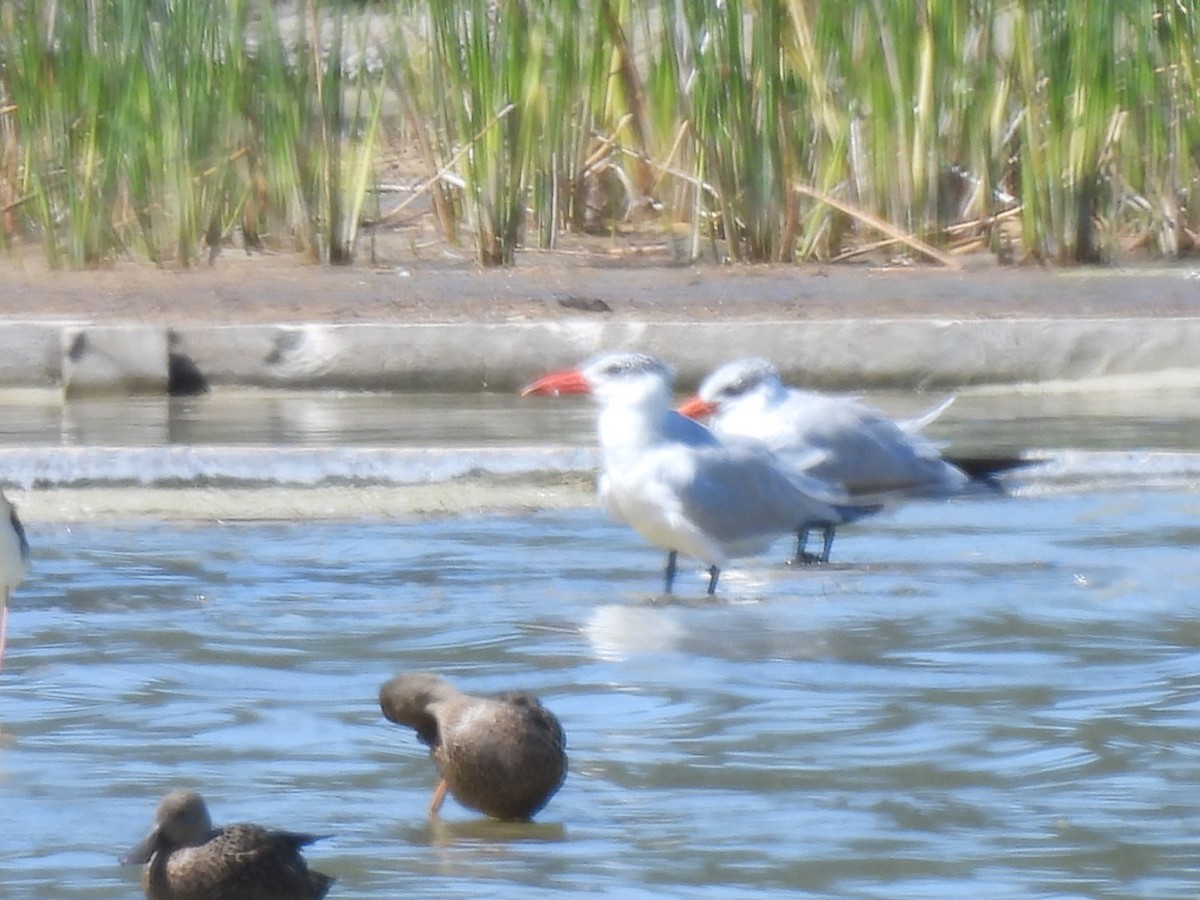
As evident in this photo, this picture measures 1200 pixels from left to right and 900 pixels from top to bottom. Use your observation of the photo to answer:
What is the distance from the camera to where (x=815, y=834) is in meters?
3.28

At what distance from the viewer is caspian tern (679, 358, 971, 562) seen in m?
5.73

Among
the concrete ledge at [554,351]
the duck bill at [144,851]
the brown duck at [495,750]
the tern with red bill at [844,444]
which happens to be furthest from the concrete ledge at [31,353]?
the duck bill at [144,851]

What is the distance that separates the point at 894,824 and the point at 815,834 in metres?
0.12

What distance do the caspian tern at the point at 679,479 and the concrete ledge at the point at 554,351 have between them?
105 inches

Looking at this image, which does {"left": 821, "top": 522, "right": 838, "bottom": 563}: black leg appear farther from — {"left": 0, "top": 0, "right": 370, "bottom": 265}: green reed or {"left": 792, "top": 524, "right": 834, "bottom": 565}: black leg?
{"left": 0, "top": 0, "right": 370, "bottom": 265}: green reed

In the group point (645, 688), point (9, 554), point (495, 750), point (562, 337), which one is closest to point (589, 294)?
point (562, 337)

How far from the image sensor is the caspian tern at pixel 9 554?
473 cm

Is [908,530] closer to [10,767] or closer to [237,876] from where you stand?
[10,767]

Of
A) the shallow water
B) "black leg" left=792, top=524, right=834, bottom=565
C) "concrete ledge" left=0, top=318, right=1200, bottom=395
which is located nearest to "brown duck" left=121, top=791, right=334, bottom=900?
the shallow water

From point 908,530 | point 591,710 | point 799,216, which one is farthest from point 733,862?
point 799,216

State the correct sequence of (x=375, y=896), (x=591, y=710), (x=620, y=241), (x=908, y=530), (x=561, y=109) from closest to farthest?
(x=375, y=896) < (x=591, y=710) < (x=908, y=530) < (x=561, y=109) < (x=620, y=241)

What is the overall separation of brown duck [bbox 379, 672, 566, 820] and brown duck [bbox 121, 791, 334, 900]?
1.48 feet

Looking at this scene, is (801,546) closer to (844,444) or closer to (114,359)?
(844,444)

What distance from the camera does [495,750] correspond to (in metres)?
3.28
